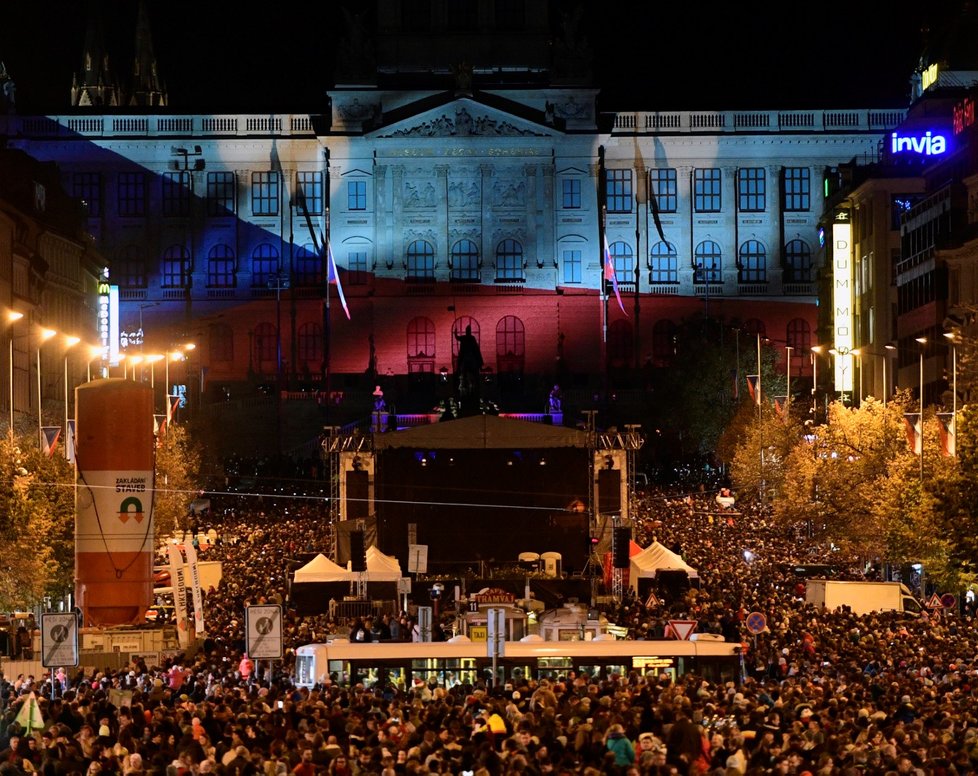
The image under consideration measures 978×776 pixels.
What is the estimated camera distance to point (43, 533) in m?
51.4

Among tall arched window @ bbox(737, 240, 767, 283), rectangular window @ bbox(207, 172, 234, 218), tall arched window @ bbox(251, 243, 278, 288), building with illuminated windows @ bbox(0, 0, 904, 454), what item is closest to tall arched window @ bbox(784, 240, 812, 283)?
building with illuminated windows @ bbox(0, 0, 904, 454)

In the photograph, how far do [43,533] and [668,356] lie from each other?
85.2 m

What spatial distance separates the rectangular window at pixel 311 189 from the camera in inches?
5536

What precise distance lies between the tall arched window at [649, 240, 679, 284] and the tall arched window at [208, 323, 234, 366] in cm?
2619

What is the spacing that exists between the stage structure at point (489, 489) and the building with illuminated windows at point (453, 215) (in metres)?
67.2

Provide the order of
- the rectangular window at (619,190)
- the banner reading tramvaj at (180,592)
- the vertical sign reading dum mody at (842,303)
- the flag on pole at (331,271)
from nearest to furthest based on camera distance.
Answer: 1. the banner reading tramvaj at (180,592)
2. the vertical sign reading dum mody at (842,303)
3. the flag on pole at (331,271)
4. the rectangular window at (619,190)

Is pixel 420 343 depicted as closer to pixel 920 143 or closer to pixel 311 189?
pixel 311 189

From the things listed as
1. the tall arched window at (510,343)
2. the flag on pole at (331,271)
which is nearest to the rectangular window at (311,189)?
the flag on pole at (331,271)

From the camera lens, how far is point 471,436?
68.8 metres

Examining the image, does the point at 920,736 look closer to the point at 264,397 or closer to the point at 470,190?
the point at 264,397

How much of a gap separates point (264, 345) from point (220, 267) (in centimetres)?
625

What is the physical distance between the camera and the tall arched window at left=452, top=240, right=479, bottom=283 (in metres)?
140

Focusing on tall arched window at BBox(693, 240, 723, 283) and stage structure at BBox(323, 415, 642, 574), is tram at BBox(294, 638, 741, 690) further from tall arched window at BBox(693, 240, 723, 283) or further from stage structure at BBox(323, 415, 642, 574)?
tall arched window at BBox(693, 240, 723, 283)

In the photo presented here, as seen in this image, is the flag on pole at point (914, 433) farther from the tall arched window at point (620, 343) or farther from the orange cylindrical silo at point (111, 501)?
the tall arched window at point (620, 343)
